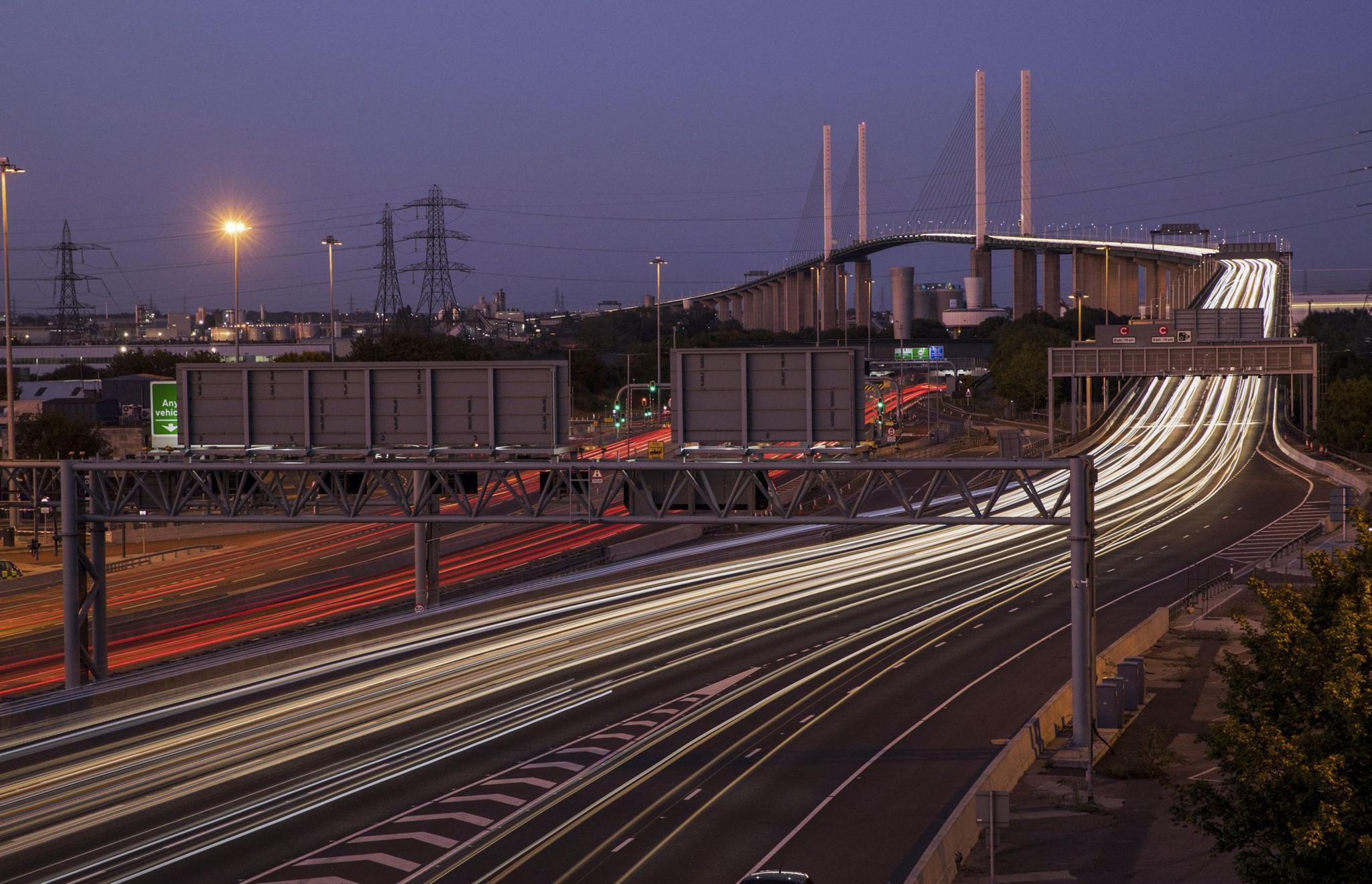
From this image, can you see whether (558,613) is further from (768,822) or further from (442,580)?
(768,822)

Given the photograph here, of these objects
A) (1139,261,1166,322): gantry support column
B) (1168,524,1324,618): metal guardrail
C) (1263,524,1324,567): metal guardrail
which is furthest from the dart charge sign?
(1139,261,1166,322): gantry support column

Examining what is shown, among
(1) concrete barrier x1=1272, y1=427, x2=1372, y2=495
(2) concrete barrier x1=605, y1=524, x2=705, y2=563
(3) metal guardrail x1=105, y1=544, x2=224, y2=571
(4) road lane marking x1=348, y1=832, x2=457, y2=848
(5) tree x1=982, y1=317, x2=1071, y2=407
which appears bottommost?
(3) metal guardrail x1=105, y1=544, x2=224, y2=571

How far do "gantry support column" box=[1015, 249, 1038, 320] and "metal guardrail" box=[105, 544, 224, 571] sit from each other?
11217 centimetres

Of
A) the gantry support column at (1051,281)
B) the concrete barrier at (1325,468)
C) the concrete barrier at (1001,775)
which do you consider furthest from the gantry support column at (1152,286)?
the concrete barrier at (1001,775)

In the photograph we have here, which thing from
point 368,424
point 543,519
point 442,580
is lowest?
point 442,580

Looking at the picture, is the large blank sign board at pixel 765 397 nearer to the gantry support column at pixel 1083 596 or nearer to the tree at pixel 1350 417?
the gantry support column at pixel 1083 596

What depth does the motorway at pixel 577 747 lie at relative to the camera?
51.1 feet

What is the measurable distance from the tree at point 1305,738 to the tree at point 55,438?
179 ft

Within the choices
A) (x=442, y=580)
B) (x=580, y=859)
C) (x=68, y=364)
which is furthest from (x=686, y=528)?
(x=68, y=364)

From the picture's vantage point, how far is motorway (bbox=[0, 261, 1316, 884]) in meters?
15.6

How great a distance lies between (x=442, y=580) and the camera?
141ft

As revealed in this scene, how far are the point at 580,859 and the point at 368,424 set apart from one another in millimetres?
11009

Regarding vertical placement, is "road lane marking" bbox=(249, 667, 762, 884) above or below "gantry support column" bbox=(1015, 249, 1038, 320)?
below

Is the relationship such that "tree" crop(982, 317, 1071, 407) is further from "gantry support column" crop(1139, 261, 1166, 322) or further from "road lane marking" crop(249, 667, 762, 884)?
"road lane marking" crop(249, 667, 762, 884)
